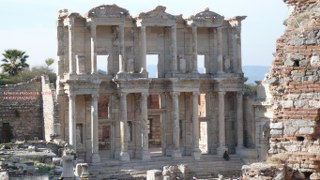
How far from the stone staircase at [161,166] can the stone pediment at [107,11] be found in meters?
8.57

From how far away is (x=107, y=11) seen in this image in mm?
40688

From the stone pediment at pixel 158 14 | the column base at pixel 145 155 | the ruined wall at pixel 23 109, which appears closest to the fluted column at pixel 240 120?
the column base at pixel 145 155

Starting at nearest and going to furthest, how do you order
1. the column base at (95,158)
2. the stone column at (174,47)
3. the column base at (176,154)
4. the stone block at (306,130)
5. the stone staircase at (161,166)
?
the stone block at (306,130), the stone staircase at (161,166), the column base at (95,158), the column base at (176,154), the stone column at (174,47)

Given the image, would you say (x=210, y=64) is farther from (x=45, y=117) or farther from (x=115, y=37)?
(x=45, y=117)

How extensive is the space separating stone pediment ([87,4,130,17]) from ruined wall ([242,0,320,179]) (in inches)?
1161

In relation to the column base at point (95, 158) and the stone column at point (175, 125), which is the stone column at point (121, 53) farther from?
the column base at point (95, 158)

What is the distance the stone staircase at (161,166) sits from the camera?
38438mm

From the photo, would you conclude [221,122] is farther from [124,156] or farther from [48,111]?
[48,111]

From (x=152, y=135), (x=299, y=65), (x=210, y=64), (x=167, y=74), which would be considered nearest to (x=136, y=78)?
(x=167, y=74)

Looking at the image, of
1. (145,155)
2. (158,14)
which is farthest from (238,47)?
(145,155)

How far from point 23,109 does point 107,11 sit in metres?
8.61

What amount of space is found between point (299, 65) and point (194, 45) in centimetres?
3252

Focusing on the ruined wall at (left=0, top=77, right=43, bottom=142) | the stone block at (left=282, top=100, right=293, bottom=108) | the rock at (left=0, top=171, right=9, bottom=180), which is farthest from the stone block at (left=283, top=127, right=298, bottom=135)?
the ruined wall at (left=0, top=77, right=43, bottom=142)

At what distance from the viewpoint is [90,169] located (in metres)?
38.5
